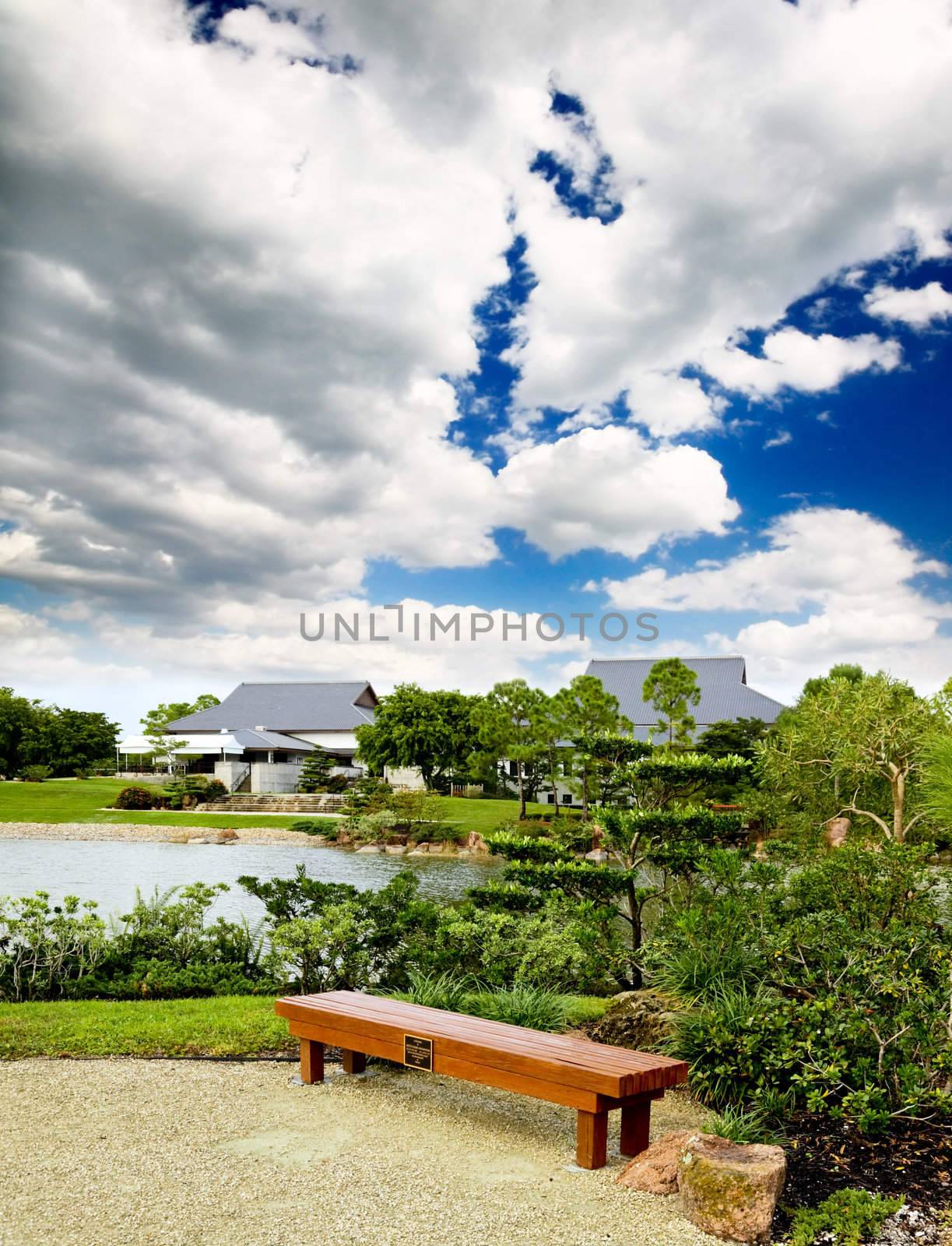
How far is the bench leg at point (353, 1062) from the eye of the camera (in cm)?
484

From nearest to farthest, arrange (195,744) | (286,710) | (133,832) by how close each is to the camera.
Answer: (133,832) < (195,744) < (286,710)

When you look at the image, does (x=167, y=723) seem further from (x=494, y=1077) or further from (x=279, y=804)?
(x=494, y=1077)

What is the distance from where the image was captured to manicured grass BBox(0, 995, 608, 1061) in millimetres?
5203

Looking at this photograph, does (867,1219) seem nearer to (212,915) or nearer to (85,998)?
(85,998)

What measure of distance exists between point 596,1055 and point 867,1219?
1121 millimetres

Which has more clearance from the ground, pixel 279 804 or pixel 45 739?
pixel 45 739

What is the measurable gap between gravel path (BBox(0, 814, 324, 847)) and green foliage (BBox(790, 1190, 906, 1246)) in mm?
26160

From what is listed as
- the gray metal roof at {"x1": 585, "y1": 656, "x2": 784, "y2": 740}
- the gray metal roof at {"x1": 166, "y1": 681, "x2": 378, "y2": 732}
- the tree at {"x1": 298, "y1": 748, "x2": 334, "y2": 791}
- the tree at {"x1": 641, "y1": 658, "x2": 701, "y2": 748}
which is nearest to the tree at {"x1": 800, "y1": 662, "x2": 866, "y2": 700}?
the tree at {"x1": 641, "y1": 658, "x2": 701, "y2": 748}

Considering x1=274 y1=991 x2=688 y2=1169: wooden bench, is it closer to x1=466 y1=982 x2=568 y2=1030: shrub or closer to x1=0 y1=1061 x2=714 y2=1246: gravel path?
x1=0 y1=1061 x2=714 y2=1246: gravel path

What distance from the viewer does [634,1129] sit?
12.5ft

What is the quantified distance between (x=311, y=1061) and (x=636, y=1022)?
176 cm

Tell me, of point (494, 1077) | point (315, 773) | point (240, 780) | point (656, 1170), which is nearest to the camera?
point (656, 1170)

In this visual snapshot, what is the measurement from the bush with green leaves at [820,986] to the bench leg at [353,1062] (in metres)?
1.69

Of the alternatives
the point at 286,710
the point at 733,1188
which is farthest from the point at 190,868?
the point at 286,710
